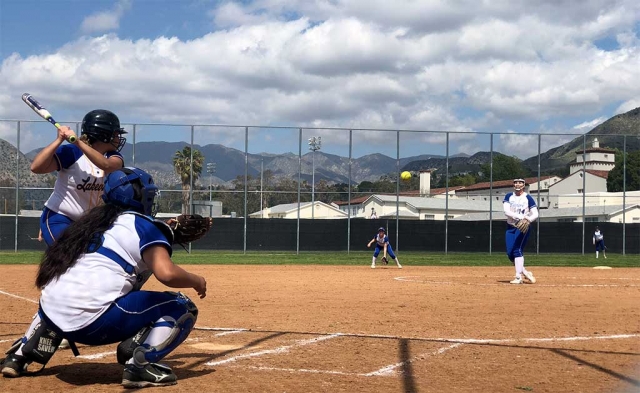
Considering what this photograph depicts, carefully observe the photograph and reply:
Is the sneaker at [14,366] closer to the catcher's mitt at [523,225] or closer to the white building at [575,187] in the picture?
the catcher's mitt at [523,225]

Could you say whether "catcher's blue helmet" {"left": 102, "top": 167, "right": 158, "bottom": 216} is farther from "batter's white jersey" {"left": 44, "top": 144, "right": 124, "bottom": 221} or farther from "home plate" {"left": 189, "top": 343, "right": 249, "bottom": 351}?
"home plate" {"left": 189, "top": 343, "right": 249, "bottom": 351}

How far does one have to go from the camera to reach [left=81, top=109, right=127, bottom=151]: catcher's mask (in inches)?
247

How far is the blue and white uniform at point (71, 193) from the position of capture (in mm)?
6559

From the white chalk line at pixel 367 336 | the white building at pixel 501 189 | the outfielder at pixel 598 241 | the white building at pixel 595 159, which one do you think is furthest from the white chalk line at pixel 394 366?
the white building at pixel 595 159

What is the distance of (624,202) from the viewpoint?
131ft

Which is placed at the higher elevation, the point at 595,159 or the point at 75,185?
the point at 595,159

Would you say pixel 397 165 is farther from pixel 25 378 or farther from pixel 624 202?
pixel 25 378

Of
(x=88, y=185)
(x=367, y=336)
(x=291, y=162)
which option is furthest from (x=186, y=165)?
(x=88, y=185)

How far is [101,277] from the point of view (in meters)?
4.82

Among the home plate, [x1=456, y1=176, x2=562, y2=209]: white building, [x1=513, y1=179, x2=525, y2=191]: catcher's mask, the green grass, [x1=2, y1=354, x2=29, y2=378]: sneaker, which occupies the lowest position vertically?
the green grass

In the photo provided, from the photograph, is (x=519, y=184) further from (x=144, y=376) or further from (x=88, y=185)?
(x=144, y=376)

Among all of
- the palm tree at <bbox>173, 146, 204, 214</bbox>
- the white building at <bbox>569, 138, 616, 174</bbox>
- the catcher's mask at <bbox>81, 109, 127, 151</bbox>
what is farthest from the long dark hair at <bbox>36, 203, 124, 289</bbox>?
the white building at <bbox>569, 138, 616, 174</bbox>

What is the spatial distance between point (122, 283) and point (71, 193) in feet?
6.79

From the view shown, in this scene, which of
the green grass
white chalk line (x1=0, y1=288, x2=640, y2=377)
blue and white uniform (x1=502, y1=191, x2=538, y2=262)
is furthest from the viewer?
the green grass
